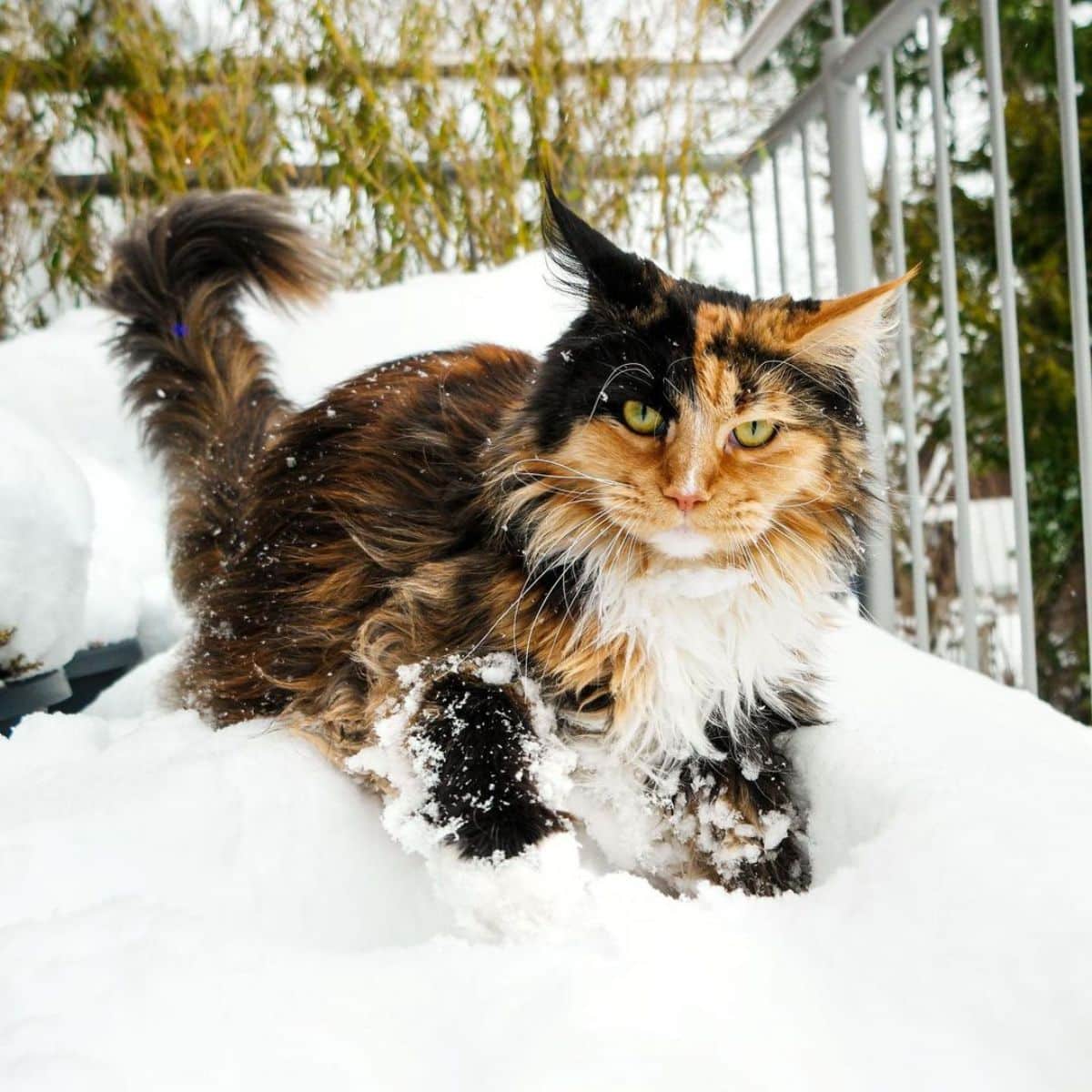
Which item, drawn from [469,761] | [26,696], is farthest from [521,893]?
[26,696]

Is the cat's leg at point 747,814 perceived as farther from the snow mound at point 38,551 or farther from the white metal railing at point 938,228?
the snow mound at point 38,551

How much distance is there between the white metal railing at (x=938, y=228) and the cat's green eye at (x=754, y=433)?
0.94 ft

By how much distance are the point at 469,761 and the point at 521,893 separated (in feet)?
0.56

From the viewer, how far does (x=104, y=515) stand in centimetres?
216

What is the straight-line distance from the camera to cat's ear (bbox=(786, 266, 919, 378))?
3.73 feet

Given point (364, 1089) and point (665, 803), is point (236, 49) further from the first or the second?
point (364, 1089)

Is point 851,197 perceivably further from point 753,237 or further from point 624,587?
point 624,587

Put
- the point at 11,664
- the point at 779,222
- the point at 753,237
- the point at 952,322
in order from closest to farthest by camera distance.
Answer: the point at 11,664
the point at 952,322
the point at 779,222
the point at 753,237

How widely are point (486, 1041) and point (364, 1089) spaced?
0.34ft

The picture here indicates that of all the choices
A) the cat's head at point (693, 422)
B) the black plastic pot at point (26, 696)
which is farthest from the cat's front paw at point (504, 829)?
the black plastic pot at point (26, 696)

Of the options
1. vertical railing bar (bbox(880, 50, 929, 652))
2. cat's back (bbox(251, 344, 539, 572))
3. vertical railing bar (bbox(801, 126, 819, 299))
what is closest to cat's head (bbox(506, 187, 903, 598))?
cat's back (bbox(251, 344, 539, 572))

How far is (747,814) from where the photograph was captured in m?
1.18

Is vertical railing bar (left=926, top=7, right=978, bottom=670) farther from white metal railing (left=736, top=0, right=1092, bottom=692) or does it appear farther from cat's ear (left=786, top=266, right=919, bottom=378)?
cat's ear (left=786, top=266, right=919, bottom=378)

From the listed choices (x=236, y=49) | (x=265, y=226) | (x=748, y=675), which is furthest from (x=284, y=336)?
(x=748, y=675)
